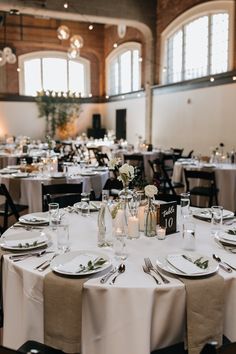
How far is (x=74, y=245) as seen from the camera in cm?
225

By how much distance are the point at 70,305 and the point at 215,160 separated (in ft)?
18.3

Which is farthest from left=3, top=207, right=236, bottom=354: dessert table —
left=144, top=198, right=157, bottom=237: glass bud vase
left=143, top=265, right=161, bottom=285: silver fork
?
left=144, top=198, right=157, bottom=237: glass bud vase

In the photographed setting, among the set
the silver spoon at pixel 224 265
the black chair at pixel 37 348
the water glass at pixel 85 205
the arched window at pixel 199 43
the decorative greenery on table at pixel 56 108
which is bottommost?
the black chair at pixel 37 348

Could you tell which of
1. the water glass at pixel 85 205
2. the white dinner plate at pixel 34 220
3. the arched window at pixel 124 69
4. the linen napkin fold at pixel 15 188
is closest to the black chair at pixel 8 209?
the linen napkin fold at pixel 15 188

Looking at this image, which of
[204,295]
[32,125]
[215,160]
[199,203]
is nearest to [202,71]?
[215,160]

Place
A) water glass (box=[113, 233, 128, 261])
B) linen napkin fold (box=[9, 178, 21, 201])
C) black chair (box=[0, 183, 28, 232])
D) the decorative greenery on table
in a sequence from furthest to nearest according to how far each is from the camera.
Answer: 1. the decorative greenery on table
2. linen napkin fold (box=[9, 178, 21, 201])
3. black chair (box=[0, 183, 28, 232])
4. water glass (box=[113, 233, 128, 261])

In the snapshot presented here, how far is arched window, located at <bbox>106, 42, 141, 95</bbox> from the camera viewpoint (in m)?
14.4

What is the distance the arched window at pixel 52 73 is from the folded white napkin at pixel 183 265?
15.1 meters

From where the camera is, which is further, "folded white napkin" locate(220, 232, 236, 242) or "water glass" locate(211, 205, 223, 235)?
"water glass" locate(211, 205, 223, 235)

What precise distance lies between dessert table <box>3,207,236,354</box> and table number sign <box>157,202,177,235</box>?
14.5 inches

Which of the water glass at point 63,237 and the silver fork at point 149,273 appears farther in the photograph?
the water glass at point 63,237

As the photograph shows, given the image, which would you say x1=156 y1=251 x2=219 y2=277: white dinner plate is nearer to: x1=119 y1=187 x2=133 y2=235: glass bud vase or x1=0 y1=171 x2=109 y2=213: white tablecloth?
A: x1=119 y1=187 x2=133 y2=235: glass bud vase

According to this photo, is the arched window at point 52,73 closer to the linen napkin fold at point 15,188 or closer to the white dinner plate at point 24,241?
the linen napkin fold at point 15,188

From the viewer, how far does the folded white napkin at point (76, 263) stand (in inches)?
71.6
